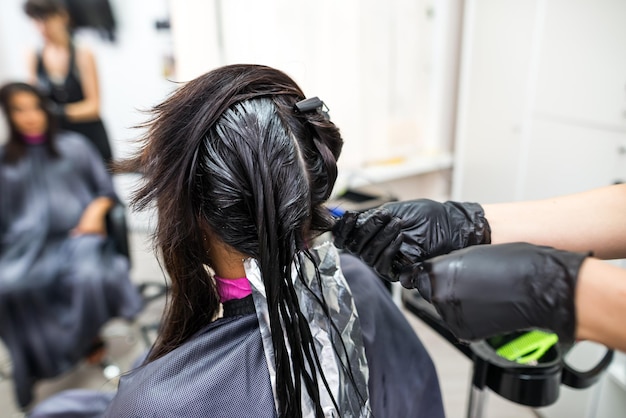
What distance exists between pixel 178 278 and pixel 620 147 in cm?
169

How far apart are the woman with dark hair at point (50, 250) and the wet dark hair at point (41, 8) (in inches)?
27.3

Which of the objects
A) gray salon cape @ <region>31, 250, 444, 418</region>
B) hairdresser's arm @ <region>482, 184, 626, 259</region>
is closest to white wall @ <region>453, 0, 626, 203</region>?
hairdresser's arm @ <region>482, 184, 626, 259</region>

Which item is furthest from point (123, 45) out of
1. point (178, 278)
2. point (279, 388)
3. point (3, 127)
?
point (279, 388)

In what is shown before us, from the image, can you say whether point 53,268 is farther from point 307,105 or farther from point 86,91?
point 307,105

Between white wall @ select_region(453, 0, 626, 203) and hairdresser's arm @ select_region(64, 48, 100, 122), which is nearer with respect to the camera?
white wall @ select_region(453, 0, 626, 203)

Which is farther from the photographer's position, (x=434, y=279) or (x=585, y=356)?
(x=585, y=356)

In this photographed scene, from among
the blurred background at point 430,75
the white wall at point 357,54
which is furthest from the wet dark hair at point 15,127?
the white wall at point 357,54

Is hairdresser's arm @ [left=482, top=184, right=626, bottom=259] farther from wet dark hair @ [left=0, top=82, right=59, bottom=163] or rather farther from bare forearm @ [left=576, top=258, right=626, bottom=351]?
wet dark hair @ [left=0, top=82, right=59, bottom=163]

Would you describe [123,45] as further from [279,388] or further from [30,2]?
[279,388]

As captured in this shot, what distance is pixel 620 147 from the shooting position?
5.38 ft

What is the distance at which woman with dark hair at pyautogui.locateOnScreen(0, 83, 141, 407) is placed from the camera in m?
1.80

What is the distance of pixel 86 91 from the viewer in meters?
2.49

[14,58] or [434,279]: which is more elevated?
[14,58]

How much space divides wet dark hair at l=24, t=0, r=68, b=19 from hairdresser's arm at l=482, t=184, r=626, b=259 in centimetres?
254
